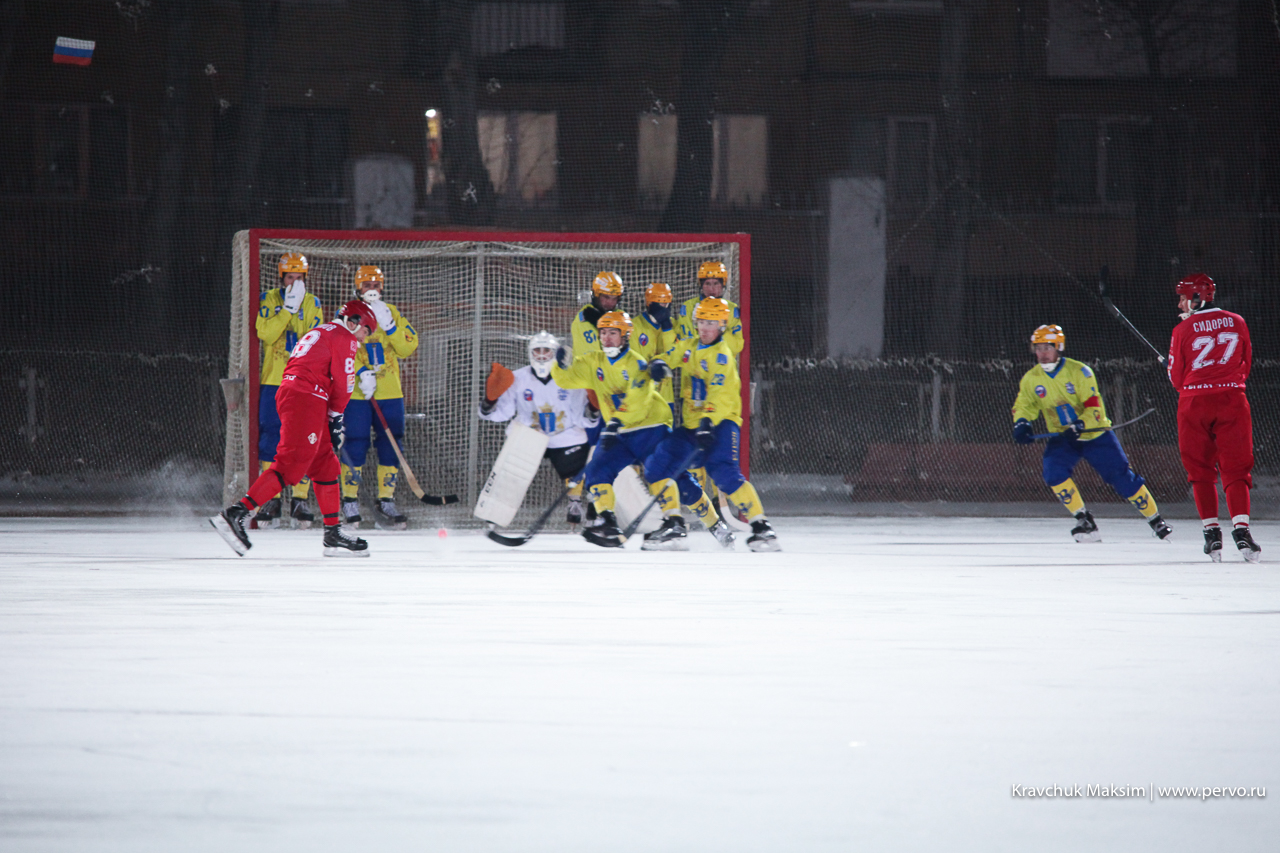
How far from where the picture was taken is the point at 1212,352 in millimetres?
7984

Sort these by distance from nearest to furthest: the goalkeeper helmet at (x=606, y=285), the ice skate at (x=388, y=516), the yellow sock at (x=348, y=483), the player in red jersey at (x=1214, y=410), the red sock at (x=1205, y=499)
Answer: the player in red jersey at (x=1214, y=410), the red sock at (x=1205, y=499), the goalkeeper helmet at (x=606, y=285), the yellow sock at (x=348, y=483), the ice skate at (x=388, y=516)

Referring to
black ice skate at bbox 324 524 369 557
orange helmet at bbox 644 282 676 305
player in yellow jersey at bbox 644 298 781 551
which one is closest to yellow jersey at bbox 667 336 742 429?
player in yellow jersey at bbox 644 298 781 551

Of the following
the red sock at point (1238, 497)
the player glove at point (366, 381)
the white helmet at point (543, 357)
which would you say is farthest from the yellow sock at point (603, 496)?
the red sock at point (1238, 497)

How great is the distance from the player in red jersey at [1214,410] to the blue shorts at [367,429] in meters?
4.58

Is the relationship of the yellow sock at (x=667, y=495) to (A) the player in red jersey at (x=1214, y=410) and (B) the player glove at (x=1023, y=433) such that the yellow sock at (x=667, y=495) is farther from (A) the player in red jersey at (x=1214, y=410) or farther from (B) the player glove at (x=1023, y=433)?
(A) the player in red jersey at (x=1214, y=410)

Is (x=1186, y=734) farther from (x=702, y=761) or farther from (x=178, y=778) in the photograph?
(x=178, y=778)

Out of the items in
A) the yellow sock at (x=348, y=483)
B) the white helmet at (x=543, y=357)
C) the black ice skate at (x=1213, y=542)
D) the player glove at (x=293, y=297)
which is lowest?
the black ice skate at (x=1213, y=542)

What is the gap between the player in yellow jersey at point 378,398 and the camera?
9523mm

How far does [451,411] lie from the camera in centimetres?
1059

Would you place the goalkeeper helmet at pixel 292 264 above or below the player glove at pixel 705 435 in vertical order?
above

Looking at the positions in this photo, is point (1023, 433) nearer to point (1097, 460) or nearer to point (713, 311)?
point (1097, 460)

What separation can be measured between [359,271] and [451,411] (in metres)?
1.38

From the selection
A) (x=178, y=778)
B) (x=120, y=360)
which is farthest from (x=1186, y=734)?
(x=120, y=360)

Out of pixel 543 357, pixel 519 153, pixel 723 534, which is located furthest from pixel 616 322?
pixel 519 153
